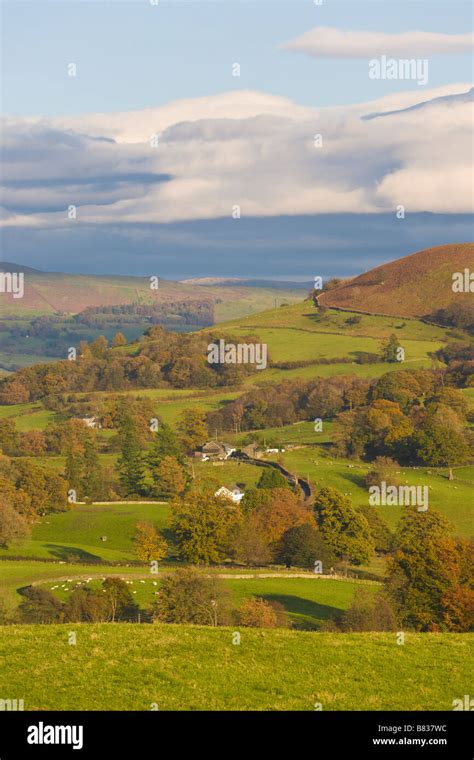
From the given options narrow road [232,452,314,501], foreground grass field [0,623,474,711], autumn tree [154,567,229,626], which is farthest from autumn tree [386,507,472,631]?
narrow road [232,452,314,501]

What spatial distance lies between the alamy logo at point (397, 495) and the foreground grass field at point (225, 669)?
3073 inches

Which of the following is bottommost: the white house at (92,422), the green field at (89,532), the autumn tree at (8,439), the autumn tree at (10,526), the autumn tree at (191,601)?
the green field at (89,532)

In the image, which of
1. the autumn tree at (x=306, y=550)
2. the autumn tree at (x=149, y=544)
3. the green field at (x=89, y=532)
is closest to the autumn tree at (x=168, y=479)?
the green field at (x=89, y=532)

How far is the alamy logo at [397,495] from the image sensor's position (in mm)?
104250

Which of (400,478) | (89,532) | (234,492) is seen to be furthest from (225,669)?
(400,478)

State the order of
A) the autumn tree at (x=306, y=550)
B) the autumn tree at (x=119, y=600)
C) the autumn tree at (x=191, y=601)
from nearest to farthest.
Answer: the autumn tree at (x=191, y=601) < the autumn tree at (x=119, y=600) < the autumn tree at (x=306, y=550)

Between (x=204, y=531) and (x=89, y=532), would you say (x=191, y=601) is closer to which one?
(x=204, y=531)

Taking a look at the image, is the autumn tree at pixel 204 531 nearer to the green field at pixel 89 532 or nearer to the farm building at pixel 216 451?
the green field at pixel 89 532
